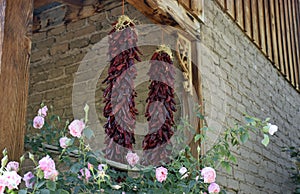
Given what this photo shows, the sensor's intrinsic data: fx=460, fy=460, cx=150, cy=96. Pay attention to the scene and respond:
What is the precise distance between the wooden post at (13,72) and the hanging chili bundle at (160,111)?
1299 mm

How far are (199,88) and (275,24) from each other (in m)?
3.07

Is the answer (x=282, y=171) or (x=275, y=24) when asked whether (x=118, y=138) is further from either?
(x=275, y=24)

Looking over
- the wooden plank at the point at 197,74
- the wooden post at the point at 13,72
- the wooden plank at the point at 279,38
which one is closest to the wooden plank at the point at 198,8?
the wooden plank at the point at 197,74

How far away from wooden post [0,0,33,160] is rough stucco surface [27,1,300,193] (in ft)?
6.60

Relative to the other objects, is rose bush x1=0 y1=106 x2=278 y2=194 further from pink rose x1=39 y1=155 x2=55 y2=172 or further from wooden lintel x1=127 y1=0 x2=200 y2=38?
wooden lintel x1=127 y1=0 x2=200 y2=38

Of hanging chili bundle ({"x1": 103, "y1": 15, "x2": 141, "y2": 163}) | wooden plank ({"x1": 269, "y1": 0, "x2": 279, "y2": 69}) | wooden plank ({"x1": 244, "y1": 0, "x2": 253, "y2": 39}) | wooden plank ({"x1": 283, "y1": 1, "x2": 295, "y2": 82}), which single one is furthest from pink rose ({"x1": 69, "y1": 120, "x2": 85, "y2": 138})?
wooden plank ({"x1": 283, "y1": 1, "x2": 295, "y2": 82})

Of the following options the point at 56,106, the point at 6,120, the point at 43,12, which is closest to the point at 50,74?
the point at 56,106

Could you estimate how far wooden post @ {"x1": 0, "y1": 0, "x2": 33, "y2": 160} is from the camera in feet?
7.23

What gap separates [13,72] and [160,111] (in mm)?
1440

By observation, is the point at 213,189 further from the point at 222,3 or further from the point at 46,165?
the point at 222,3

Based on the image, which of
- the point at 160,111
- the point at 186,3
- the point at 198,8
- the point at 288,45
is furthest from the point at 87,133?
the point at 288,45

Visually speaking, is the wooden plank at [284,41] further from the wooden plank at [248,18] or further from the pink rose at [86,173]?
the pink rose at [86,173]

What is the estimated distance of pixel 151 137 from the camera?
3418 millimetres

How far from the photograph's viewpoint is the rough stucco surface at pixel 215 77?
4531mm
